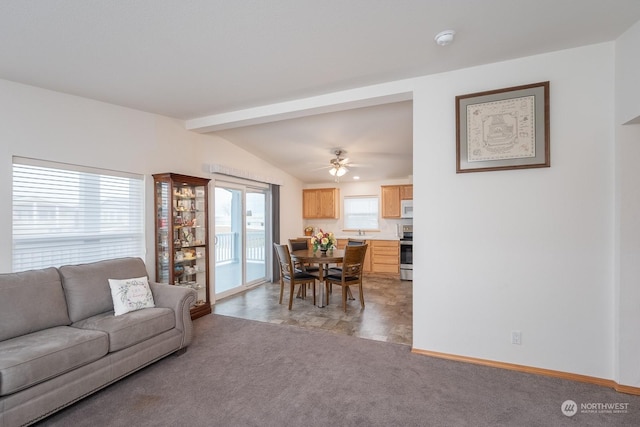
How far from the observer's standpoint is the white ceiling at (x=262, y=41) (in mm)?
1844

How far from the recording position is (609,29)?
6.91ft

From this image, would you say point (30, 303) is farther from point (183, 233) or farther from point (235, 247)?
point (235, 247)

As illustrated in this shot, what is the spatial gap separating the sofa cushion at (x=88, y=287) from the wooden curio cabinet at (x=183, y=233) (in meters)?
0.84

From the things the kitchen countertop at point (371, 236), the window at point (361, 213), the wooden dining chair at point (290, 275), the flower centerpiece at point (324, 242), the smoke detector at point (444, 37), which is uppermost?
the smoke detector at point (444, 37)

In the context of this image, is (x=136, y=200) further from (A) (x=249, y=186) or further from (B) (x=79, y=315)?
(A) (x=249, y=186)

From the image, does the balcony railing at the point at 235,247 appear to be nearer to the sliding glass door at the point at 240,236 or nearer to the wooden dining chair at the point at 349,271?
the sliding glass door at the point at 240,236

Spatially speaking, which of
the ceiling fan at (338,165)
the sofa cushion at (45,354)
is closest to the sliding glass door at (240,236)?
the ceiling fan at (338,165)

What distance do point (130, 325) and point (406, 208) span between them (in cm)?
558

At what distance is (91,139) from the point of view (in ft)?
10.3

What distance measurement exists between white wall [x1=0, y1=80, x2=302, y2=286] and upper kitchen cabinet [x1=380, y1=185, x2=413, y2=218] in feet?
12.6

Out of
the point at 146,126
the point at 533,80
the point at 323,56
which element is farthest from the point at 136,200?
the point at 533,80

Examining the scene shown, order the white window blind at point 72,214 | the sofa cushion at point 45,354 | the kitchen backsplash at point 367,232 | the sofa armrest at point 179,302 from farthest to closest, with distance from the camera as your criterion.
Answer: the kitchen backsplash at point 367,232 → the sofa armrest at point 179,302 → the white window blind at point 72,214 → the sofa cushion at point 45,354

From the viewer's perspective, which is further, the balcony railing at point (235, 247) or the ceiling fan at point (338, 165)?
the balcony railing at point (235, 247)

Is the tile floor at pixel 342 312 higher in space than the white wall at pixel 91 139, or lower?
lower
